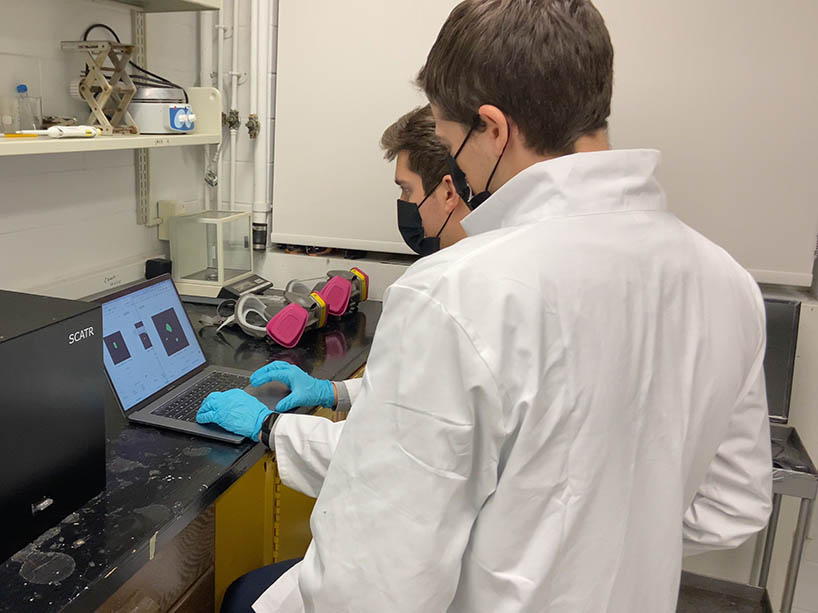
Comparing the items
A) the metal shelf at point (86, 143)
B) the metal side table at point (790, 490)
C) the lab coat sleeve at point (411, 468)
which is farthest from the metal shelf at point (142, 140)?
the metal side table at point (790, 490)

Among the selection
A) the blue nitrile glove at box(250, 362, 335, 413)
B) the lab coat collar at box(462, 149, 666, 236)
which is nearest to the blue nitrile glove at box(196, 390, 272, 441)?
the blue nitrile glove at box(250, 362, 335, 413)

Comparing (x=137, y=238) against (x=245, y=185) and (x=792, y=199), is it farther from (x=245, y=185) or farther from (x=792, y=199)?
(x=792, y=199)

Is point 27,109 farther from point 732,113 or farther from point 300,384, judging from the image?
point 732,113

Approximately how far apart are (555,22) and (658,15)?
5.00ft

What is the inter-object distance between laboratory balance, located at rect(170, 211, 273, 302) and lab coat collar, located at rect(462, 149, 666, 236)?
1.56m

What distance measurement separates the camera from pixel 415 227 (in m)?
1.82

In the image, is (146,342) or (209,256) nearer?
(146,342)

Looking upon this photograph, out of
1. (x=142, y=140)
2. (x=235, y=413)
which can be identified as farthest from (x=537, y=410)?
(x=142, y=140)

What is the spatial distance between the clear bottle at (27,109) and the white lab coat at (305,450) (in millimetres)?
1104

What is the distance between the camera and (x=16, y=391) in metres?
0.94

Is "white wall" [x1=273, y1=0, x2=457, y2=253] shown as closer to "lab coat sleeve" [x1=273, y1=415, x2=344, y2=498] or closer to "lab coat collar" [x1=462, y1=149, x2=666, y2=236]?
"lab coat sleeve" [x1=273, y1=415, x2=344, y2=498]

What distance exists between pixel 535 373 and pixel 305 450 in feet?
1.67

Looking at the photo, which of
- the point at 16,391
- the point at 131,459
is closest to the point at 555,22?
the point at 16,391

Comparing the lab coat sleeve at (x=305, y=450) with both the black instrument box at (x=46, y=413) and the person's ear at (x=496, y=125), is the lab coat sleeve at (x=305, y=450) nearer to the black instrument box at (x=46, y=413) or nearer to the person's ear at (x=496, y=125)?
the black instrument box at (x=46, y=413)
